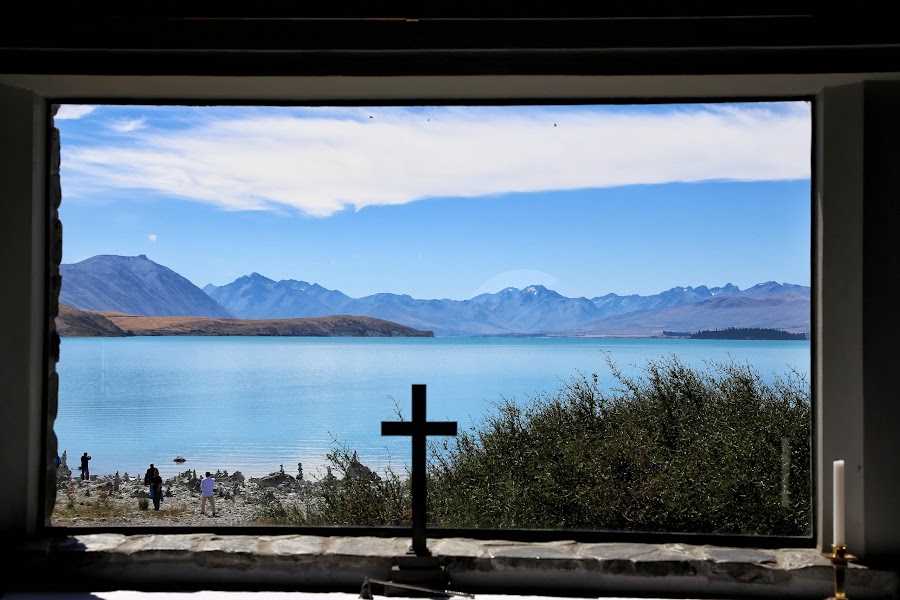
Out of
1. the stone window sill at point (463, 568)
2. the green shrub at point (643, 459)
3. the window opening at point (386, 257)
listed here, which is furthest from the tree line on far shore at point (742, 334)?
the stone window sill at point (463, 568)

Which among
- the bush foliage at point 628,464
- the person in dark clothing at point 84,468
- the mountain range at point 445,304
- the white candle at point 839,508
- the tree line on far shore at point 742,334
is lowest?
the person in dark clothing at point 84,468

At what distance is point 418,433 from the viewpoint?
3199 mm

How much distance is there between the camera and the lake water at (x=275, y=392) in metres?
28.0

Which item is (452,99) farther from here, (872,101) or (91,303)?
(91,303)

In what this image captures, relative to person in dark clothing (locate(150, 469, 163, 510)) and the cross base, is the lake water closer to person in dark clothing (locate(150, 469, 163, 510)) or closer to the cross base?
person in dark clothing (locate(150, 469, 163, 510))

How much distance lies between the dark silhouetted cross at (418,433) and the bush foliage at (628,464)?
9.32ft

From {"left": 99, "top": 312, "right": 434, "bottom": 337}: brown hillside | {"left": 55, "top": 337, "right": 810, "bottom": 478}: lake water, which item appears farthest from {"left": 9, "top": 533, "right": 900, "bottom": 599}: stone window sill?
{"left": 99, "top": 312, "right": 434, "bottom": 337}: brown hillside

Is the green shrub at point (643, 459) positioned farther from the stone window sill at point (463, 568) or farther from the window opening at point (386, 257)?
the window opening at point (386, 257)

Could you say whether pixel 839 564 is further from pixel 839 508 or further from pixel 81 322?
pixel 81 322

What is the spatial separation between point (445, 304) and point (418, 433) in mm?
46083

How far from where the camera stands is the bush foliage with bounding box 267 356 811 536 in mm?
5883

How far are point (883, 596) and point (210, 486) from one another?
1100 centimetres

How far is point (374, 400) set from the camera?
1352 inches
